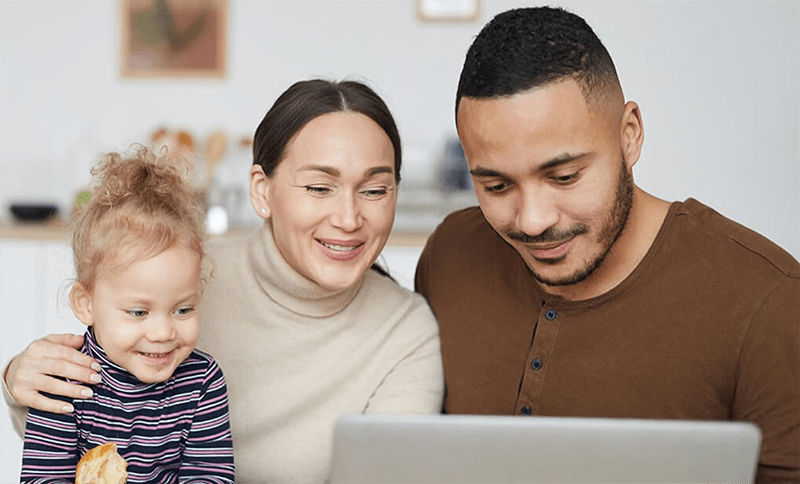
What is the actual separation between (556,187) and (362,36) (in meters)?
2.43

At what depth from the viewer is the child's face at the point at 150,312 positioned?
4.18ft

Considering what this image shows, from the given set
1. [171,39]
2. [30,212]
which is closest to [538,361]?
[30,212]

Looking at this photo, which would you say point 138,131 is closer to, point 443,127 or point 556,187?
point 443,127

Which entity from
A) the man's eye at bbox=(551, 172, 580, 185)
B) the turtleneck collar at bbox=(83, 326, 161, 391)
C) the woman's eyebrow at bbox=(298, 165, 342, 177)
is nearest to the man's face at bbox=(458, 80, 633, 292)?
the man's eye at bbox=(551, 172, 580, 185)

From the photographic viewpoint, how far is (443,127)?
3576 millimetres

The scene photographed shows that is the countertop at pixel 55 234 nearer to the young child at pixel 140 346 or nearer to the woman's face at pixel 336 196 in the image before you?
the woman's face at pixel 336 196

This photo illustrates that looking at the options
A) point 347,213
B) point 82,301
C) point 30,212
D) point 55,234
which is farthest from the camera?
point 30,212

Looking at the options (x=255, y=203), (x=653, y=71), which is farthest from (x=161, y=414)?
(x=653, y=71)

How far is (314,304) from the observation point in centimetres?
160

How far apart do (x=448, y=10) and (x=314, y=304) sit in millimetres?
2220

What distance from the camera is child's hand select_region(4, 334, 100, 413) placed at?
1.30 metres

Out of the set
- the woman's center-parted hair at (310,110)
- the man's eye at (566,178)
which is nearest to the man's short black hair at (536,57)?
the man's eye at (566,178)

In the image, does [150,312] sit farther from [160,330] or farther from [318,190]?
[318,190]

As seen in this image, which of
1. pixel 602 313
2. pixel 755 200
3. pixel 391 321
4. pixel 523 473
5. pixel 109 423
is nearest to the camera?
pixel 523 473
